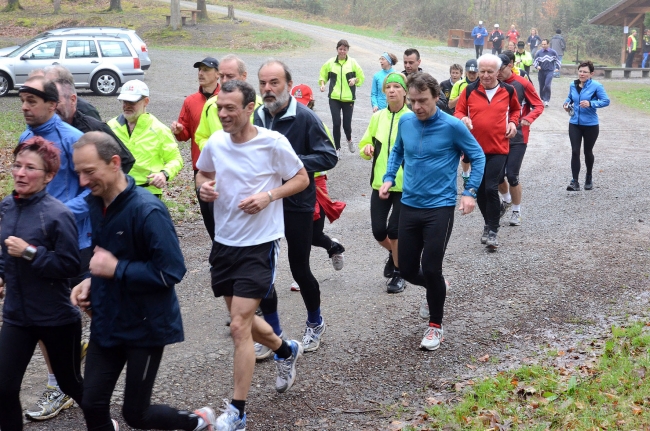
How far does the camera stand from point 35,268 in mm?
4031

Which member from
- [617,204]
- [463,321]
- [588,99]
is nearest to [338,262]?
[463,321]

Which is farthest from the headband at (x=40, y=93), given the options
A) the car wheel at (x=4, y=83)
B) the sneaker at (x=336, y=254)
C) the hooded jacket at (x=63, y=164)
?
the car wheel at (x=4, y=83)

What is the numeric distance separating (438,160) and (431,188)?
0.82 feet

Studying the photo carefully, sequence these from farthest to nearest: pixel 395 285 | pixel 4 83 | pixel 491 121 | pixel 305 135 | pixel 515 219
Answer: pixel 4 83 → pixel 515 219 → pixel 491 121 → pixel 395 285 → pixel 305 135

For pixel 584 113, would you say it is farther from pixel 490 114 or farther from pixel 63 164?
pixel 63 164

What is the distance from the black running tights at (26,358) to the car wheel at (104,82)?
19.6m

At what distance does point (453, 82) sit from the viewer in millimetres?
12930

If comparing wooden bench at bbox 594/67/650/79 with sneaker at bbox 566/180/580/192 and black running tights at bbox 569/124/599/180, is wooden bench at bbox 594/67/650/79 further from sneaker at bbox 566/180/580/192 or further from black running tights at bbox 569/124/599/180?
sneaker at bbox 566/180/580/192

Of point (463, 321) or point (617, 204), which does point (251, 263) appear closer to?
point (463, 321)

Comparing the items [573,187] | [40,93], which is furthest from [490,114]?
[40,93]

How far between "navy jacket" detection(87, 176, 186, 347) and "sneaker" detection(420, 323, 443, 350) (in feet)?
8.81

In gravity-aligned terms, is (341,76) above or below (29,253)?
above

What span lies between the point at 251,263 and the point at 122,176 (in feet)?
3.65

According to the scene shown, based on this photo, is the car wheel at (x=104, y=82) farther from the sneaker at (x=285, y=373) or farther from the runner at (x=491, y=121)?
the sneaker at (x=285, y=373)
